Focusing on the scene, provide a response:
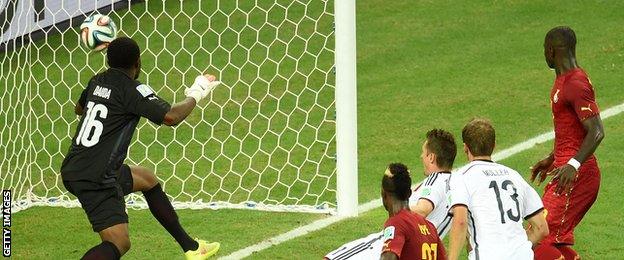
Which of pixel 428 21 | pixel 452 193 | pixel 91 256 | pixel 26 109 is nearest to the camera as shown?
pixel 452 193

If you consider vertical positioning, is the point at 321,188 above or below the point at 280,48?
below

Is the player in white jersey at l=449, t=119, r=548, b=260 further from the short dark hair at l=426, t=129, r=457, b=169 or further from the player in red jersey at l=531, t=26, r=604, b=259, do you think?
Answer: the player in red jersey at l=531, t=26, r=604, b=259

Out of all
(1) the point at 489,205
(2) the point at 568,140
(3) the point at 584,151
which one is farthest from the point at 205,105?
(1) the point at 489,205

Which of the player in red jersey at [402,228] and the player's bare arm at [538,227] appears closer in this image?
the player in red jersey at [402,228]

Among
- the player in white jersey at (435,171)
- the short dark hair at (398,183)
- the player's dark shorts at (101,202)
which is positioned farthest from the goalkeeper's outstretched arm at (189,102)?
the short dark hair at (398,183)

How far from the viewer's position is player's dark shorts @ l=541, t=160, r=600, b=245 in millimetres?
8273

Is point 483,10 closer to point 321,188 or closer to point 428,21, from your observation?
point 428,21

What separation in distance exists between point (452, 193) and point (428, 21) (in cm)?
982

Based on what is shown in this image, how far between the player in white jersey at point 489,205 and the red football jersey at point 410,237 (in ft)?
0.54

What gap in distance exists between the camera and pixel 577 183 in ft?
27.2

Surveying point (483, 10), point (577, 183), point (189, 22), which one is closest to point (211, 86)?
point (577, 183)

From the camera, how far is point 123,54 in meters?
8.29

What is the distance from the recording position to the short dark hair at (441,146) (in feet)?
25.7

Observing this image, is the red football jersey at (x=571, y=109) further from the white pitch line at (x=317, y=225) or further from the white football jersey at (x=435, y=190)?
the white pitch line at (x=317, y=225)
